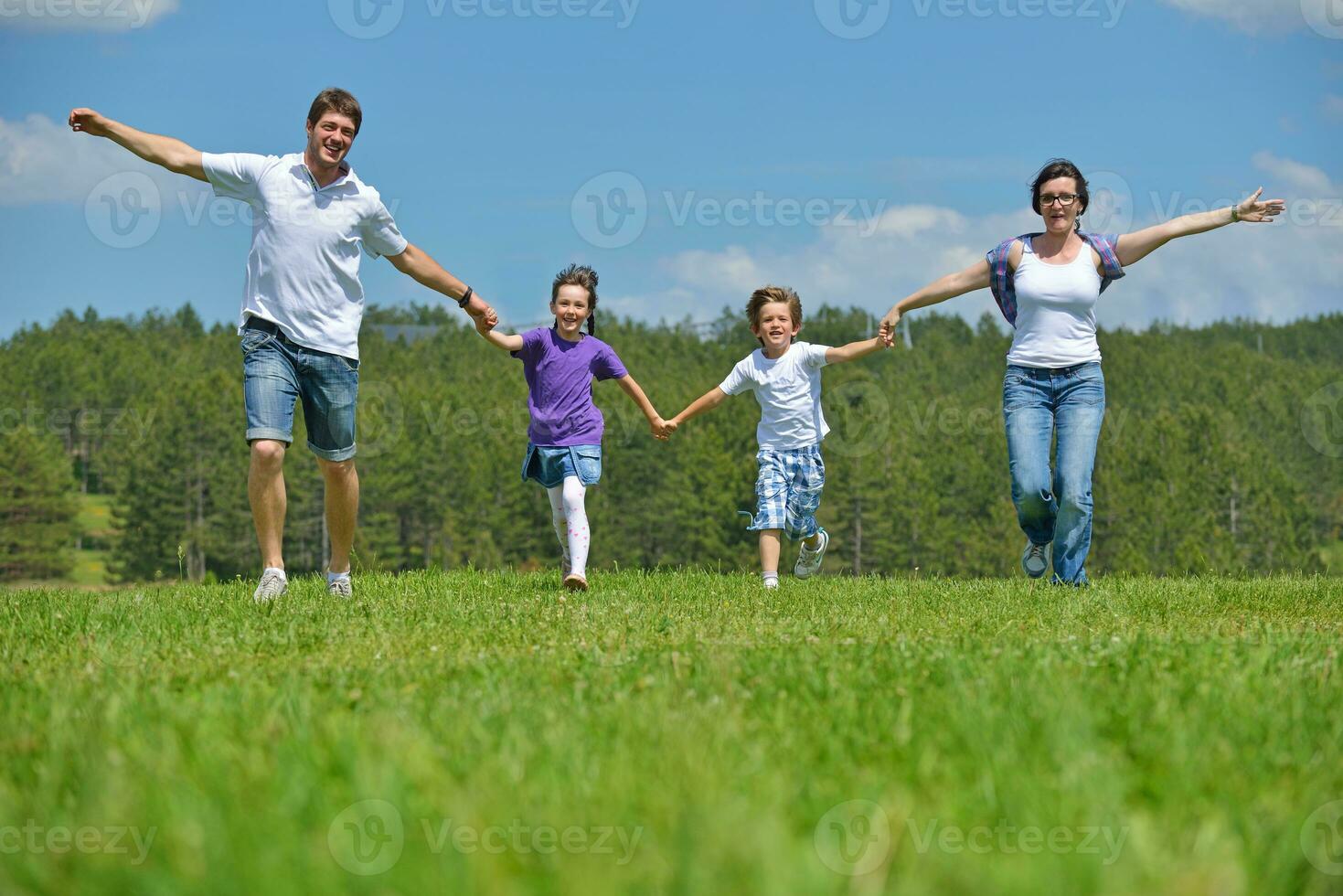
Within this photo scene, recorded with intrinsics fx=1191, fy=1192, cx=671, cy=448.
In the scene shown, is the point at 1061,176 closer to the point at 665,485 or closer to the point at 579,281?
the point at 579,281

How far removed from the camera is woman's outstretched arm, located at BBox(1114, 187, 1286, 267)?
8.12 metres

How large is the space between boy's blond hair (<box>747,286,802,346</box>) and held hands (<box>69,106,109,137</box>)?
5.24m

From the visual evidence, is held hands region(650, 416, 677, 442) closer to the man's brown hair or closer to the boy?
the boy

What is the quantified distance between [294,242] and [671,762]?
541 cm

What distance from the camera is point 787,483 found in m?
10.0

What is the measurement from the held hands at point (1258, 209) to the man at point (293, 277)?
5.80 meters

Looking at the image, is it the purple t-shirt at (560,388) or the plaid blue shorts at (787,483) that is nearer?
the purple t-shirt at (560,388)

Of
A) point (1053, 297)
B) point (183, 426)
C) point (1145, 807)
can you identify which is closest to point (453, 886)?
point (1145, 807)

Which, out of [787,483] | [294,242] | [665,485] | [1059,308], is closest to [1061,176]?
[1059,308]

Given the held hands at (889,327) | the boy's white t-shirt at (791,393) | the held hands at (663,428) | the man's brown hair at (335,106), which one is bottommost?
the held hands at (663,428)

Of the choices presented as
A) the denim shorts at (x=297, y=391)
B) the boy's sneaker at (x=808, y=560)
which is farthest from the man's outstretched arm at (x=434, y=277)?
the boy's sneaker at (x=808, y=560)

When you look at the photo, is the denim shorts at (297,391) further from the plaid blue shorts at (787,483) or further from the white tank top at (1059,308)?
the white tank top at (1059,308)

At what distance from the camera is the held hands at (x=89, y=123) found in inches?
270

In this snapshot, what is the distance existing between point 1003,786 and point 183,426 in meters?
110
